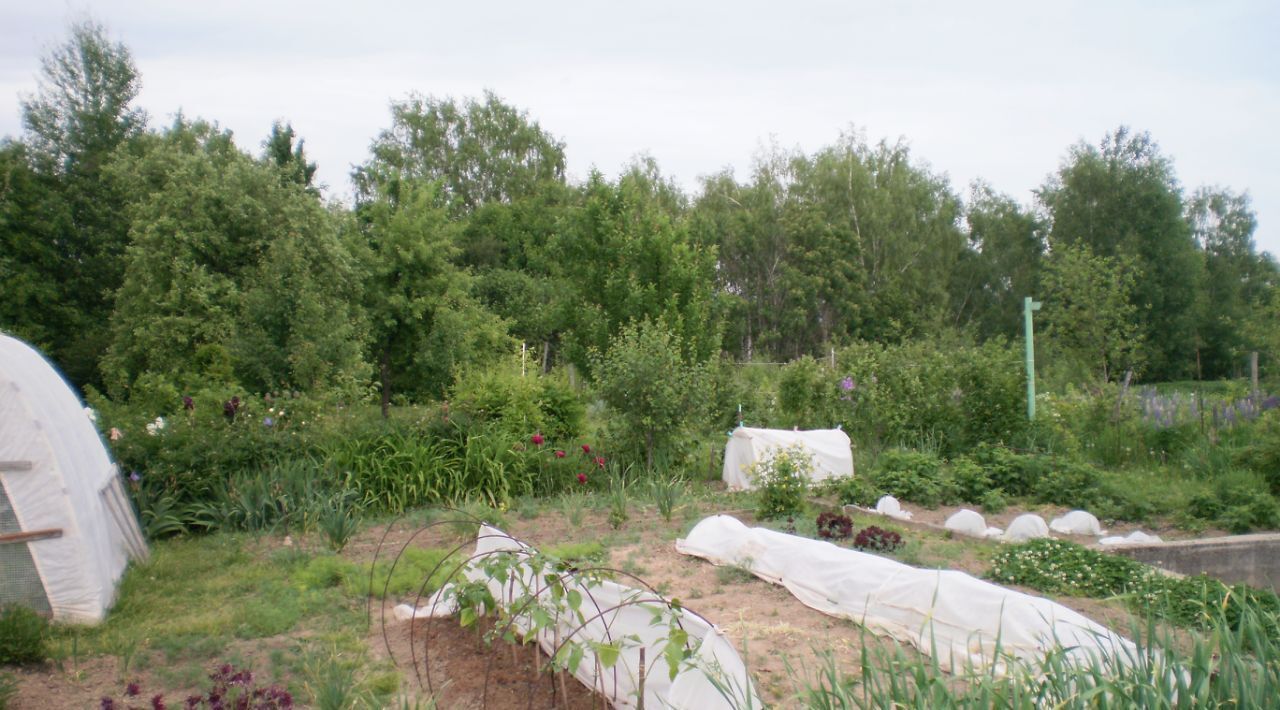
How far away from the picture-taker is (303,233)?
727 inches

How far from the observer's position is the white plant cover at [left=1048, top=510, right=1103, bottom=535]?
7957 mm

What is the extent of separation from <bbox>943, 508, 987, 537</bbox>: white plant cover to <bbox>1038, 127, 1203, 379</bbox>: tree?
28.1m

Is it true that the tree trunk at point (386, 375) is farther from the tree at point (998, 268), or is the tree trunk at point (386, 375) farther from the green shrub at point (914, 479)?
the tree at point (998, 268)

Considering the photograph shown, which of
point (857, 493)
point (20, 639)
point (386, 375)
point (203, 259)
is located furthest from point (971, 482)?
point (203, 259)

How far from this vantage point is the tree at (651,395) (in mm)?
10586

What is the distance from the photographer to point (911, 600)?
16.4 feet

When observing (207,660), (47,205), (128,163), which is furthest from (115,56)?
(207,660)

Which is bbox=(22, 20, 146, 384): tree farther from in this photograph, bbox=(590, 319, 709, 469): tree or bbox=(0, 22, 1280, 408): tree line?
bbox=(590, 319, 709, 469): tree

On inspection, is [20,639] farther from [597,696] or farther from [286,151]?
[286,151]

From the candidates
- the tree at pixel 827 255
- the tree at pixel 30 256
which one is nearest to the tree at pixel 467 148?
the tree at pixel 827 255

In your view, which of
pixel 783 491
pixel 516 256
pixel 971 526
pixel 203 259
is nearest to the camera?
pixel 971 526

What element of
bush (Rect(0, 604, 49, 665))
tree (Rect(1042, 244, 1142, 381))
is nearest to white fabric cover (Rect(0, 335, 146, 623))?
bush (Rect(0, 604, 49, 665))

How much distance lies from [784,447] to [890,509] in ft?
5.81

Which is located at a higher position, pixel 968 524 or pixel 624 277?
pixel 624 277
